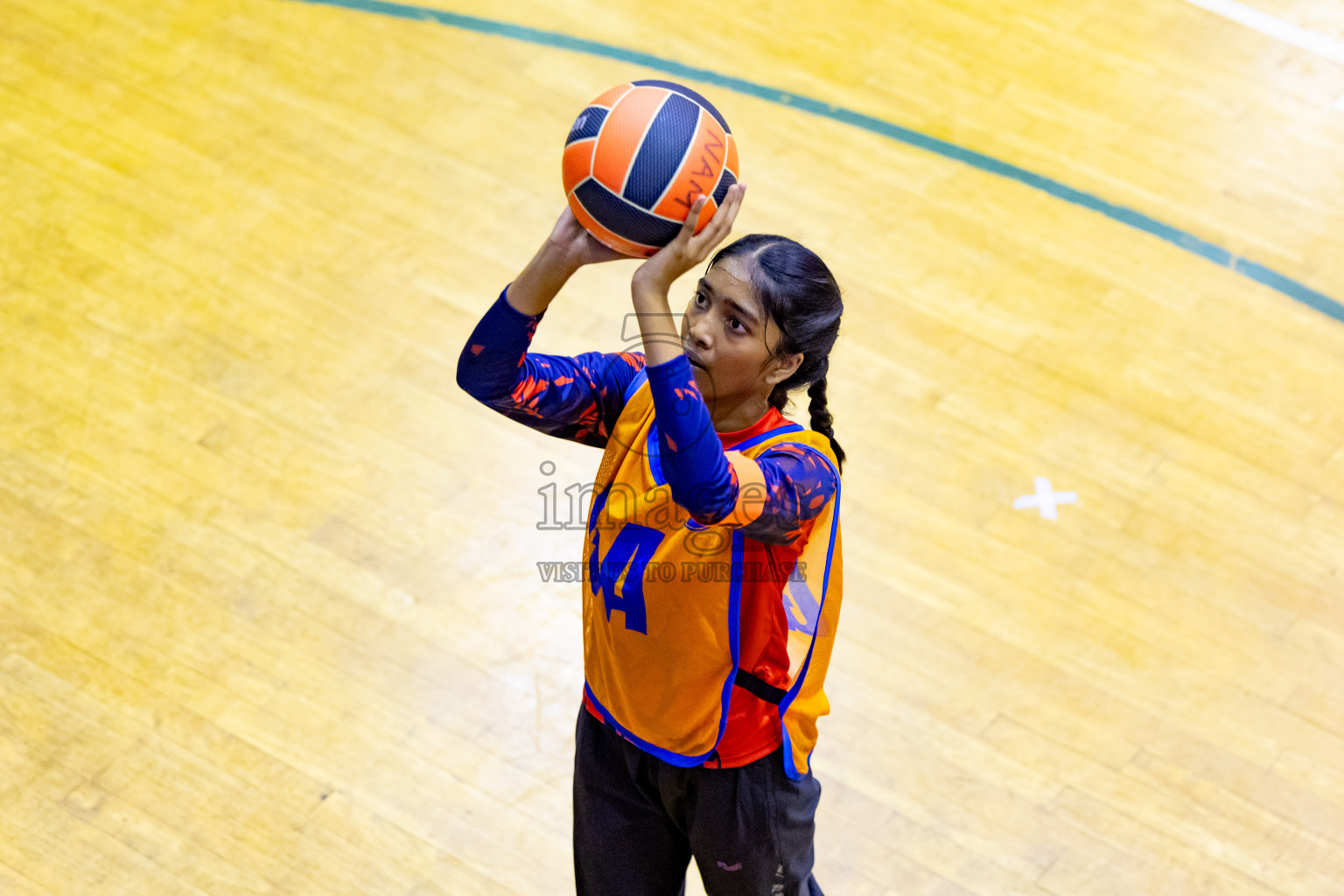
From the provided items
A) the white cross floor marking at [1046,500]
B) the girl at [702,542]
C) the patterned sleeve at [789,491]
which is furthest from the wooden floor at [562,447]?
the patterned sleeve at [789,491]

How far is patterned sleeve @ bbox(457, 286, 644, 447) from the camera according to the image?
1.87 meters

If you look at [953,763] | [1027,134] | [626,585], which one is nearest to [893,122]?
[1027,134]

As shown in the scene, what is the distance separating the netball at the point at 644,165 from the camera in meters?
1.86

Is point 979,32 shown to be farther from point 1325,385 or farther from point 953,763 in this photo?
point 953,763

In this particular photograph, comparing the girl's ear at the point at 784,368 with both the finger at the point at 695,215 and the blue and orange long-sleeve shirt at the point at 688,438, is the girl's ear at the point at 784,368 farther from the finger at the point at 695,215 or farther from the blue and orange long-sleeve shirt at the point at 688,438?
the finger at the point at 695,215

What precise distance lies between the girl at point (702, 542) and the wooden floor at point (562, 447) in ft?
3.02

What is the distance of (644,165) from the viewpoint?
1.87 m

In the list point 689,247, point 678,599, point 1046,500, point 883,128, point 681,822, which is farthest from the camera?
point 883,128

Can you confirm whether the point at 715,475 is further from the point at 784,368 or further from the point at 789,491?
the point at 784,368

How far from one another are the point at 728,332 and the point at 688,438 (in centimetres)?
26

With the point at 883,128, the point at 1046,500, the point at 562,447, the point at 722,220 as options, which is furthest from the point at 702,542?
the point at 883,128

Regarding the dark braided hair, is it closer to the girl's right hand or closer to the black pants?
the girl's right hand

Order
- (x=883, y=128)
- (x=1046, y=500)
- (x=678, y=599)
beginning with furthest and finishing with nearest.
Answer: (x=883, y=128), (x=1046, y=500), (x=678, y=599)

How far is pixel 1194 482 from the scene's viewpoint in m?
3.73
